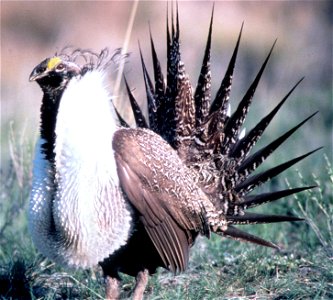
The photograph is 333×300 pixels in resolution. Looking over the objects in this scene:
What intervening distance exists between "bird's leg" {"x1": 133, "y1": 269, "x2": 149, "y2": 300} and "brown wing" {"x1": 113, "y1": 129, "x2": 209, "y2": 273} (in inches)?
5.6

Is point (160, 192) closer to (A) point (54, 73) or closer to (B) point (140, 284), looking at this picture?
(B) point (140, 284)

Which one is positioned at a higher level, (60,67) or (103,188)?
(60,67)

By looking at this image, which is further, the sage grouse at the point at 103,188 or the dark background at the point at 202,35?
the dark background at the point at 202,35

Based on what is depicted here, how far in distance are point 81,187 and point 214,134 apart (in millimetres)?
965

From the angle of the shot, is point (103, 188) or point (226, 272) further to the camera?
point (226, 272)

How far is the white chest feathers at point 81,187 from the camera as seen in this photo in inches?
129

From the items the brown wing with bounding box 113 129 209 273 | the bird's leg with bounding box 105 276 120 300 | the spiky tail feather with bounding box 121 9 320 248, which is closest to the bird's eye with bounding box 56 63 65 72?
the brown wing with bounding box 113 129 209 273

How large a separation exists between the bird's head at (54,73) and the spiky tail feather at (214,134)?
0.56 meters

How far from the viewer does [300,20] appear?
39.1 feet

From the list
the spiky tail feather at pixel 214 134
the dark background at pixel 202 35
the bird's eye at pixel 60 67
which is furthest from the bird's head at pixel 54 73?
the dark background at pixel 202 35

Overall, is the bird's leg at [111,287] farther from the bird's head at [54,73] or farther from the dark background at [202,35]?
the dark background at [202,35]

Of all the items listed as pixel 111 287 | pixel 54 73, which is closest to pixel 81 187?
pixel 54 73

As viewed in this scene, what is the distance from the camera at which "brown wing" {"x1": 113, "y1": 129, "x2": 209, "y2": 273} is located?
3.33 meters

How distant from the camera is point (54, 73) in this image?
339 centimetres
